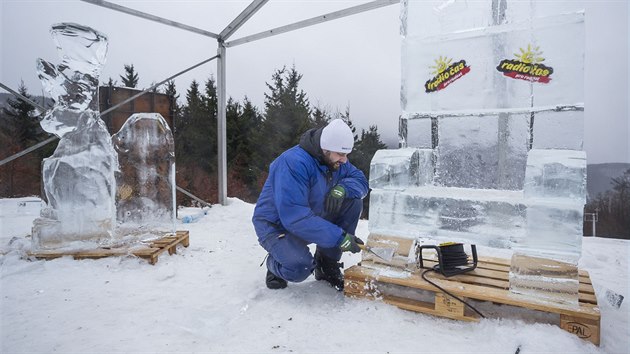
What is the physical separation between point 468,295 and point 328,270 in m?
1.06

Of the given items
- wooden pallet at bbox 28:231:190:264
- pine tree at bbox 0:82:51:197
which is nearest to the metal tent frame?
wooden pallet at bbox 28:231:190:264

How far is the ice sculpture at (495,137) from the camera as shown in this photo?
198 centimetres

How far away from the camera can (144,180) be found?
12.5ft

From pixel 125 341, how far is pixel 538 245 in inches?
91.5

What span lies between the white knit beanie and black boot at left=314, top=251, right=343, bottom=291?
898 millimetres

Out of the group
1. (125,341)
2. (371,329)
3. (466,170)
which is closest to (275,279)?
(371,329)

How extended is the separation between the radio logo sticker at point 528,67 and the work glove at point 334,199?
4.49 ft

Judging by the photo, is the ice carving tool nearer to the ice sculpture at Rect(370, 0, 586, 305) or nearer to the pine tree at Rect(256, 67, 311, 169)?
the ice sculpture at Rect(370, 0, 586, 305)

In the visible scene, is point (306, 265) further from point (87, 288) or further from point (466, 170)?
point (87, 288)

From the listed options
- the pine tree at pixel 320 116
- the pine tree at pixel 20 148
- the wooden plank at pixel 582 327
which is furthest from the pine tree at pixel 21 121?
the wooden plank at pixel 582 327

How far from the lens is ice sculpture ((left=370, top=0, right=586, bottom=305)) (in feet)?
6.49

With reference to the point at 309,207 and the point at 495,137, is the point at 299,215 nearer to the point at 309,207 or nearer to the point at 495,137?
the point at 309,207

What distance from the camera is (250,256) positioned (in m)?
3.53

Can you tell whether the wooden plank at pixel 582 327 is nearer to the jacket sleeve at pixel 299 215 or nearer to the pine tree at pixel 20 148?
the jacket sleeve at pixel 299 215
